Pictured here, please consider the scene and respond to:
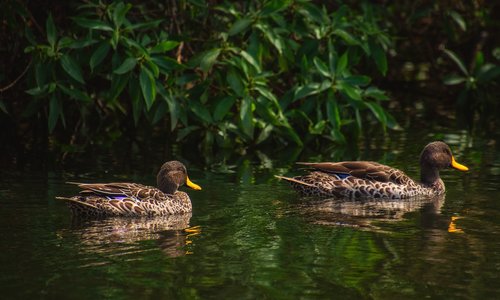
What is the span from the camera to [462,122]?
19.3 metres

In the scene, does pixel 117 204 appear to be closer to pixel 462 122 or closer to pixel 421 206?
pixel 421 206

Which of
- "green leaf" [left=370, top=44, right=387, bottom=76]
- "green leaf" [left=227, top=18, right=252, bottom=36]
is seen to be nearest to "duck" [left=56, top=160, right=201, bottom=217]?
"green leaf" [left=227, top=18, right=252, bottom=36]

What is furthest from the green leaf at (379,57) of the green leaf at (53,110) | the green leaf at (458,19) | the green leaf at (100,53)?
the green leaf at (53,110)

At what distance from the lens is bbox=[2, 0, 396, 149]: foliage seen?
583 inches

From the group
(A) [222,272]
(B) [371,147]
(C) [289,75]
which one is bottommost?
(A) [222,272]

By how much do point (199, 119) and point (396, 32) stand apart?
26.2ft

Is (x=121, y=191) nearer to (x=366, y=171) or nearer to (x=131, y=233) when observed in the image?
(x=131, y=233)

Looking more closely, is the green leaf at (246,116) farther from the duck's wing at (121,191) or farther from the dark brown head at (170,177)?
the duck's wing at (121,191)

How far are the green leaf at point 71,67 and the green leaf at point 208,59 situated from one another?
155cm

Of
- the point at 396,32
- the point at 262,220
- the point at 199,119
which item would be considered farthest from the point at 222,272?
the point at 396,32

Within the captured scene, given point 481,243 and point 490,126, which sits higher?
point 490,126

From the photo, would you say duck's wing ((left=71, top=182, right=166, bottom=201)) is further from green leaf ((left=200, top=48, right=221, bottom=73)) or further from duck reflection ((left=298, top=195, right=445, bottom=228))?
green leaf ((left=200, top=48, right=221, bottom=73))

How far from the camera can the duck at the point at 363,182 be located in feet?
42.3

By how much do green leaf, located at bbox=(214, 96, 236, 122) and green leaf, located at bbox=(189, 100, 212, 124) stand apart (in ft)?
0.35
